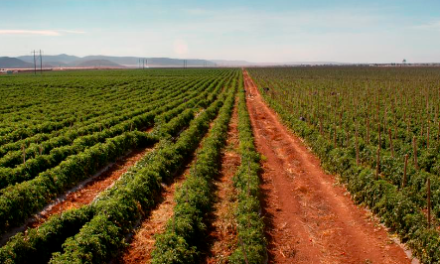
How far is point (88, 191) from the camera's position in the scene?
1207 centimetres

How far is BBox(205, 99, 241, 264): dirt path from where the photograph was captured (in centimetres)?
846

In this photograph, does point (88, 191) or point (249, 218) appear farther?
point (88, 191)

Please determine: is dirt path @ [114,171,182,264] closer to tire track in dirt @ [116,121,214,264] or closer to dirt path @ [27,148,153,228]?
tire track in dirt @ [116,121,214,264]

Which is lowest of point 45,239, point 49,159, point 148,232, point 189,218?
point 148,232

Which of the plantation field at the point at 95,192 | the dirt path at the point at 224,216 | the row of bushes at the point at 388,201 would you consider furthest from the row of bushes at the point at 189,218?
the row of bushes at the point at 388,201

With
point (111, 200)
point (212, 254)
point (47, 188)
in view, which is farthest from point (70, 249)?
point (47, 188)

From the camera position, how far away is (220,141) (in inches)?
701

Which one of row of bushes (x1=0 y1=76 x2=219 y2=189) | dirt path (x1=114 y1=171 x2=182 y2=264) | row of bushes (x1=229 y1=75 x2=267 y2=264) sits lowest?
dirt path (x1=114 y1=171 x2=182 y2=264)

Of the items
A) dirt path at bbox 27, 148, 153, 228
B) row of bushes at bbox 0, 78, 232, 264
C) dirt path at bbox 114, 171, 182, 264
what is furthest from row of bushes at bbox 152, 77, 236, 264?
dirt path at bbox 27, 148, 153, 228

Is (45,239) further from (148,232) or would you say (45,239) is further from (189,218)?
(189,218)

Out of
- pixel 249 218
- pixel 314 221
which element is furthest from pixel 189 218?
pixel 314 221

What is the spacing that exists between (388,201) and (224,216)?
468cm

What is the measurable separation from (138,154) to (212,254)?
940 centimetres

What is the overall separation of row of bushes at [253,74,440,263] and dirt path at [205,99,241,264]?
4.08 m
